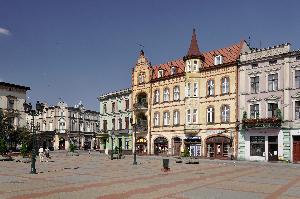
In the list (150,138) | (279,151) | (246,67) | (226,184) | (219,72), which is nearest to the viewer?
(226,184)

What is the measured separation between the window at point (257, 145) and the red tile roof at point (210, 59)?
33.8 ft

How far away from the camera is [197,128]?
1976 inches

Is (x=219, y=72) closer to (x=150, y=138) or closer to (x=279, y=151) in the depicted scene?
(x=279, y=151)

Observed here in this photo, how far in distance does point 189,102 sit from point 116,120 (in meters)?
19.0

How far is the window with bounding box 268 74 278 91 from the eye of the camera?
140ft

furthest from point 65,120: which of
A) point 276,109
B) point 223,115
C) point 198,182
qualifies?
point 198,182

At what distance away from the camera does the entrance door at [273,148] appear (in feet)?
139

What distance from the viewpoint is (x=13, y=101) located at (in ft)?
206

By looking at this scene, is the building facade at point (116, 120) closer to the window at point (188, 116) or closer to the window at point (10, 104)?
the window at point (188, 116)

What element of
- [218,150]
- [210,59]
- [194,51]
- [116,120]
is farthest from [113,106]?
[218,150]

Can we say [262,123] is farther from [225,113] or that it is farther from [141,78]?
[141,78]

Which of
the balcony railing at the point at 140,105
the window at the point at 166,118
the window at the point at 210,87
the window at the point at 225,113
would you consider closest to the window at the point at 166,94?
the window at the point at 166,118

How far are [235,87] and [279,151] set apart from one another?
9486mm

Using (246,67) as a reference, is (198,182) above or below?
below
